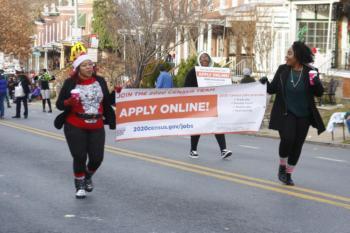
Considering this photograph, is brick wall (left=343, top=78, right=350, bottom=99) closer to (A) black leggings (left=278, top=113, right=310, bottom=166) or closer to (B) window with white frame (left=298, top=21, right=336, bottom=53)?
(B) window with white frame (left=298, top=21, right=336, bottom=53)

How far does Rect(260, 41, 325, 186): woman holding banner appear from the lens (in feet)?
31.7

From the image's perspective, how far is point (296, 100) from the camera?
970cm

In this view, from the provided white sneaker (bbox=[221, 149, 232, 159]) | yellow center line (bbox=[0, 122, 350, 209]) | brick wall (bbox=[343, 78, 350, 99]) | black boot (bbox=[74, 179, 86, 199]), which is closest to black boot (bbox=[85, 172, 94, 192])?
black boot (bbox=[74, 179, 86, 199])

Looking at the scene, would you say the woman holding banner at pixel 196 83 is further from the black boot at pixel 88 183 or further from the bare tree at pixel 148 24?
the bare tree at pixel 148 24

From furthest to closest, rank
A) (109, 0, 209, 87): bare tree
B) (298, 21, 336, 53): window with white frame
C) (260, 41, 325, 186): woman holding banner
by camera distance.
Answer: (298, 21, 336, 53): window with white frame
(109, 0, 209, 87): bare tree
(260, 41, 325, 186): woman holding banner

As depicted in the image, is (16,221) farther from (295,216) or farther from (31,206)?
(295,216)

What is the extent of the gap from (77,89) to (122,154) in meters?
5.30

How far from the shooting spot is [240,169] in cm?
1189

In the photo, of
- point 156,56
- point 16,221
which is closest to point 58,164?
point 16,221

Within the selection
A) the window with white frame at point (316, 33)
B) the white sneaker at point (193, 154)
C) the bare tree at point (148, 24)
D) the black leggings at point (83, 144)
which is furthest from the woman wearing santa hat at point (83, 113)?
the window with white frame at point (316, 33)

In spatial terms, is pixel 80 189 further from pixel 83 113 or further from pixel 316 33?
pixel 316 33

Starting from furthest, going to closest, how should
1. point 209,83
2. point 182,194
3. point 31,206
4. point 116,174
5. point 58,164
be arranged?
1. point 209,83
2. point 58,164
3. point 116,174
4. point 182,194
5. point 31,206

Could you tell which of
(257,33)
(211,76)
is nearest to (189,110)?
(211,76)

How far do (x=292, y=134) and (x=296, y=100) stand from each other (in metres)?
0.45
